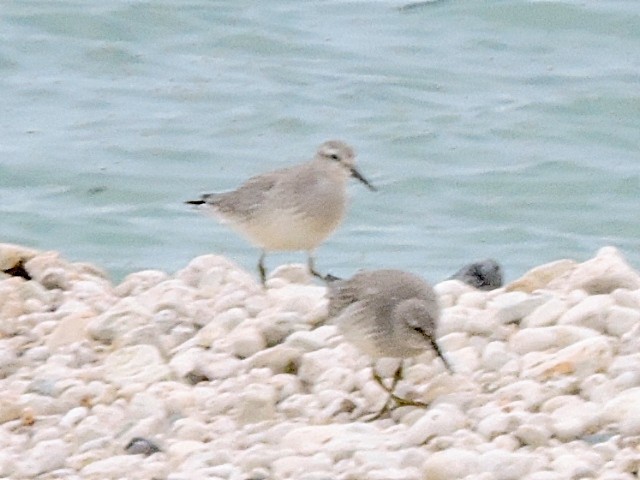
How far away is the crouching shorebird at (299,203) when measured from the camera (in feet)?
28.5

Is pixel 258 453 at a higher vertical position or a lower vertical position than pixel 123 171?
Result: higher

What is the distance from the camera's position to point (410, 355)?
262 inches

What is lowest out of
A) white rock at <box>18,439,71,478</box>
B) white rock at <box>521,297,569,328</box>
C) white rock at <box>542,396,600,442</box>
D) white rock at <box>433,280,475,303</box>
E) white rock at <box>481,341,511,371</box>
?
white rock at <box>18,439,71,478</box>

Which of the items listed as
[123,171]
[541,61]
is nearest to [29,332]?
[123,171]

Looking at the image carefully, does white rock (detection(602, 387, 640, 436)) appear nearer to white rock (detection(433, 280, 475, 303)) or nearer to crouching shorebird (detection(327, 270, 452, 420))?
crouching shorebird (detection(327, 270, 452, 420))

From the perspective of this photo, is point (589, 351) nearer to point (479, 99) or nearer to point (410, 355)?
point (410, 355)

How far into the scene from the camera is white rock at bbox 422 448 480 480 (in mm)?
5629

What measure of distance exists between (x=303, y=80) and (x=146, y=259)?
405 centimetres

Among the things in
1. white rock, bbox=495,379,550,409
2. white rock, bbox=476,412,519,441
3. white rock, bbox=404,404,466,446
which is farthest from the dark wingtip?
white rock, bbox=476,412,519,441

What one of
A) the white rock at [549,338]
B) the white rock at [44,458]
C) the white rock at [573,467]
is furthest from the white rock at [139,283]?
the white rock at [573,467]

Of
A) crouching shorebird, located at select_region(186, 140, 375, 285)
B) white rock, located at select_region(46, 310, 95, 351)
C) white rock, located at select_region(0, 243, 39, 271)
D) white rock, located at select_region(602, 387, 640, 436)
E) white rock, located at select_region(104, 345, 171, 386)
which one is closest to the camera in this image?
white rock, located at select_region(602, 387, 640, 436)

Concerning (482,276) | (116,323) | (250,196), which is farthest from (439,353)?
(250,196)

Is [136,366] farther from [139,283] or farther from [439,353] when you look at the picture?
[139,283]

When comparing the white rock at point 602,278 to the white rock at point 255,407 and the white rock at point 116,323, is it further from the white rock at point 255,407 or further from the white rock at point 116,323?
the white rock at point 116,323
